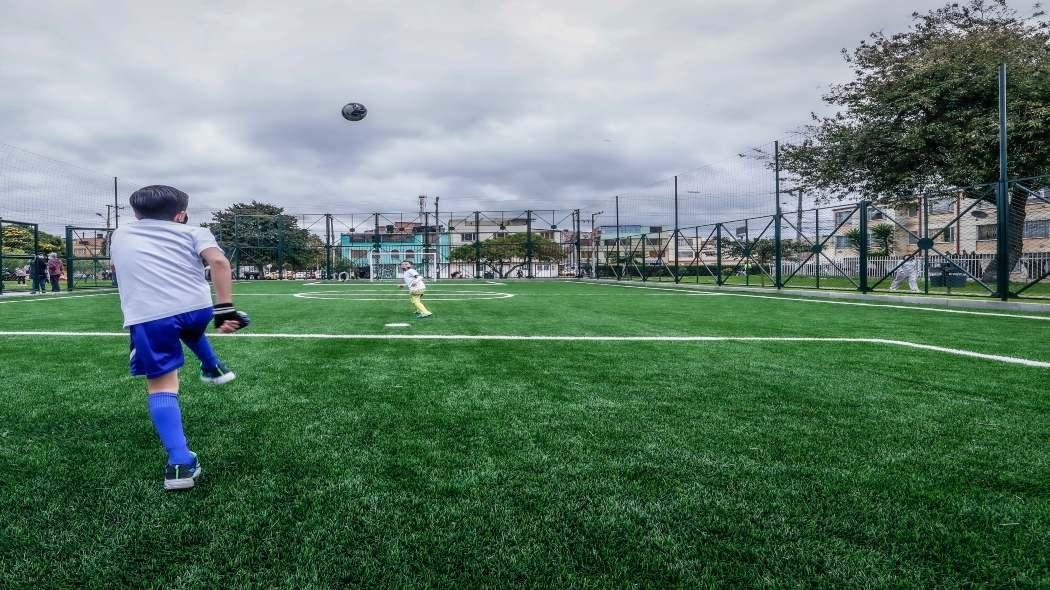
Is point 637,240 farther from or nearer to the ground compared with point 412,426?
farther from the ground

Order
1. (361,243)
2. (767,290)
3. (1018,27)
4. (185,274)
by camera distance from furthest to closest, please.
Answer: (361,243) < (1018,27) < (767,290) < (185,274)

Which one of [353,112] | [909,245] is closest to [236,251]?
[353,112]

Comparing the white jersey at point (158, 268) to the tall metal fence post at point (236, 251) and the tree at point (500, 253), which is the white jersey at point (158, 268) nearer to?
the tree at point (500, 253)

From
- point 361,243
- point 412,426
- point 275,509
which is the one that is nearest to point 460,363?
point 412,426

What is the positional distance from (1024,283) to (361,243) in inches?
1424

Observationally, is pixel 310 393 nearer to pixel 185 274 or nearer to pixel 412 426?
pixel 412 426

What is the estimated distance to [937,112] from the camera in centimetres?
2167

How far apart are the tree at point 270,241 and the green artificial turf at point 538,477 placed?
35.7 m

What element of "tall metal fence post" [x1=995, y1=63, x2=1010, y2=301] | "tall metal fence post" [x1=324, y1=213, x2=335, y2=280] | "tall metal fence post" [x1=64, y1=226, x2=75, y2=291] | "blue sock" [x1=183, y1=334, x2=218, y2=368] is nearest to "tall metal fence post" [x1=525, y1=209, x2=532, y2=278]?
"tall metal fence post" [x1=324, y1=213, x2=335, y2=280]

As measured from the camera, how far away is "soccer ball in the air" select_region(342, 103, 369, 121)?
16703 mm

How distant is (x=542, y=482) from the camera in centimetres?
256

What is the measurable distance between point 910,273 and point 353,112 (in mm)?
16560

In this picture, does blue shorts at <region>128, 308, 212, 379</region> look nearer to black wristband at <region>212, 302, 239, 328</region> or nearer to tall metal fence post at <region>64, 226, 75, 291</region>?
black wristband at <region>212, 302, 239, 328</region>

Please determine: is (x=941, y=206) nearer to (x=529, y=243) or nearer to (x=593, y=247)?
(x=593, y=247)
